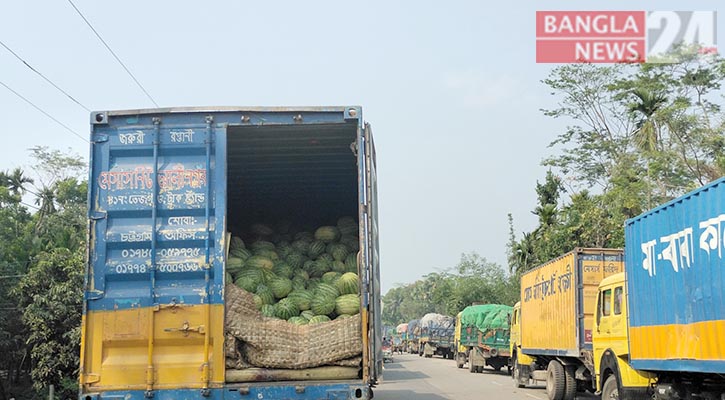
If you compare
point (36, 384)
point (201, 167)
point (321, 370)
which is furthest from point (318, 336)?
point (36, 384)

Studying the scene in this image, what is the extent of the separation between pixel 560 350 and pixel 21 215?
30.0 meters

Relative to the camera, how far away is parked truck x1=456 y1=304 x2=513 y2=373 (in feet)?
90.2

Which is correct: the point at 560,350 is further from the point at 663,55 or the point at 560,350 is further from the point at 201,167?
the point at 663,55

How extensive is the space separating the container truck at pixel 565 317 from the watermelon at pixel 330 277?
668 cm

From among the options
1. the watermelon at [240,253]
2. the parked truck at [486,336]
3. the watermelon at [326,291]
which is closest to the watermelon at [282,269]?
the watermelon at [240,253]

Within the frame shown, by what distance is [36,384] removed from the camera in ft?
64.2

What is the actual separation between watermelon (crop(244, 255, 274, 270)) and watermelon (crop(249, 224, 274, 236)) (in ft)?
4.08

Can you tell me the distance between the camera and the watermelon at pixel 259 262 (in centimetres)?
898

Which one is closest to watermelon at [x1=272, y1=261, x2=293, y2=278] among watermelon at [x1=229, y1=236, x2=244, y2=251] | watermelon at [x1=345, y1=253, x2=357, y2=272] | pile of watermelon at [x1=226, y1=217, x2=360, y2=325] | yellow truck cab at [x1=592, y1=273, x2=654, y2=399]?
pile of watermelon at [x1=226, y1=217, x2=360, y2=325]

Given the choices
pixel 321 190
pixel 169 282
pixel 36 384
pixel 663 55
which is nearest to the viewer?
pixel 169 282

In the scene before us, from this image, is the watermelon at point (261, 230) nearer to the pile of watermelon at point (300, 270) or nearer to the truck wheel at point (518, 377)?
the pile of watermelon at point (300, 270)

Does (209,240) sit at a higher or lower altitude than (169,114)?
lower

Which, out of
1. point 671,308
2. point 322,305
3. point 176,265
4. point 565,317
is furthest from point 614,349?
point 176,265

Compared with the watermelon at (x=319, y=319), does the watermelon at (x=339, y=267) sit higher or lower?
higher
